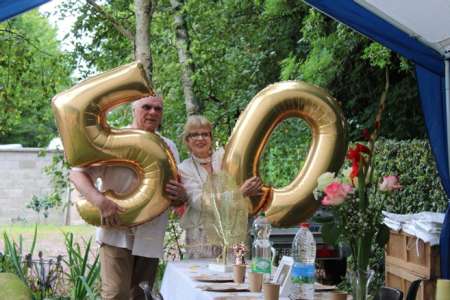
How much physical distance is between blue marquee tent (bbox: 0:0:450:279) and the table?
1.51 metres

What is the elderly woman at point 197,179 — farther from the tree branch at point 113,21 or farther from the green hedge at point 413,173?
the tree branch at point 113,21

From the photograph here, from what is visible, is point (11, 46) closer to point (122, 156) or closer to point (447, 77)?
point (122, 156)

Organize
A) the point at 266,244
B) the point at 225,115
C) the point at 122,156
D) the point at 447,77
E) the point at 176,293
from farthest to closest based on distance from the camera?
the point at 225,115 < the point at 447,77 < the point at 122,156 < the point at 176,293 < the point at 266,244

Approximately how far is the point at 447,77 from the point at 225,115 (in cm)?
345

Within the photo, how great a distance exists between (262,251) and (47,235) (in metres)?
9.29

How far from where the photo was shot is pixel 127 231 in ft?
11.9

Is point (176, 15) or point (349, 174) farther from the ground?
point (176, 15)

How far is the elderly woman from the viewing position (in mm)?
3570

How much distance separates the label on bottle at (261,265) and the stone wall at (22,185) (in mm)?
9678

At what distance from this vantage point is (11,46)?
22.1 feet

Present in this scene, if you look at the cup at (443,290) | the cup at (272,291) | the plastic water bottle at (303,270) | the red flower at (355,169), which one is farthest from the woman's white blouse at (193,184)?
the cup at (443,290)

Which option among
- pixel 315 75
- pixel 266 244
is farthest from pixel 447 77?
pixel 315 75

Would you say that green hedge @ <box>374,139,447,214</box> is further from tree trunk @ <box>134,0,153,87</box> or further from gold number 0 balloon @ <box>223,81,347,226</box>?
tree trunk @ <box>134,0,153,87</box>

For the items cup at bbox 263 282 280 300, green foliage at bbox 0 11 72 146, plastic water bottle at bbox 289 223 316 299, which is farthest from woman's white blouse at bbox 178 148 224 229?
green foliage at bbox 0 11 72 146
